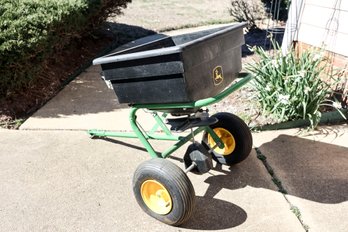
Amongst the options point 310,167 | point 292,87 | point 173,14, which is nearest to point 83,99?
point 292,87

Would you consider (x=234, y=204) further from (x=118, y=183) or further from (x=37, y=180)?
(x=37, y=180)

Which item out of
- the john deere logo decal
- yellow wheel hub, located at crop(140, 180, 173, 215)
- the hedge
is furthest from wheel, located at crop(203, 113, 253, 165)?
the hedge

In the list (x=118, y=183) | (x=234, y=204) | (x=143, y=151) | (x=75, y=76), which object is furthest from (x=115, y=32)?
(x=234, y=204)

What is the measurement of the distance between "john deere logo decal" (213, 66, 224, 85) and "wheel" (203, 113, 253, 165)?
67 cm

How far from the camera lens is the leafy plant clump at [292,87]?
13.0 ft

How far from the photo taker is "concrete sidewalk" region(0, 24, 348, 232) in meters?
2.80

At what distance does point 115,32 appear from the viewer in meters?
7.86

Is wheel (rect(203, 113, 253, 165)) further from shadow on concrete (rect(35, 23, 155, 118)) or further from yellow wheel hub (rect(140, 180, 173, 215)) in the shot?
shadow on concrete (rect(35, 23, 155, 118))

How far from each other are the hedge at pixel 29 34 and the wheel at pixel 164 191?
229 cm

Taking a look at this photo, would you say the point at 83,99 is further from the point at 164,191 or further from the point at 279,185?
the point at 279,185

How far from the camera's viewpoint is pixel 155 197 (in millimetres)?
2809

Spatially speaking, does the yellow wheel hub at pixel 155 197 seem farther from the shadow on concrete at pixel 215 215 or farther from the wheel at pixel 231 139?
the wheel at pixel 231 139

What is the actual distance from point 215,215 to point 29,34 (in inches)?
113

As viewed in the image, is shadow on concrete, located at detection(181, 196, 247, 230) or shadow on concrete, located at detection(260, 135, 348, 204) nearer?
shadow on concrete, located at detection(181, 196, 247, 230)
